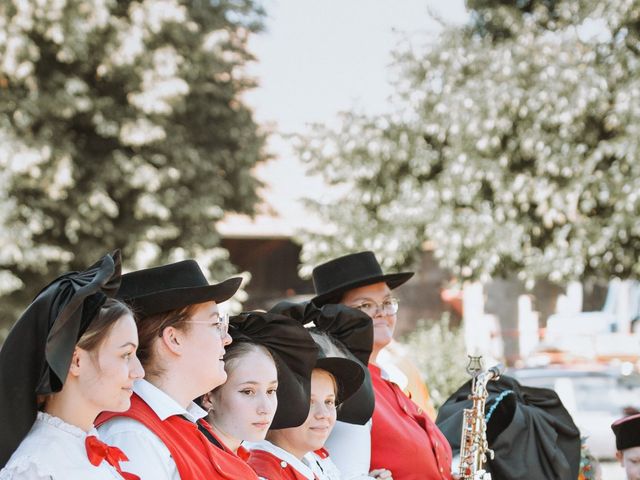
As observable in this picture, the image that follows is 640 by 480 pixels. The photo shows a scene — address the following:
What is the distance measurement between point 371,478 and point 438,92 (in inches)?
461

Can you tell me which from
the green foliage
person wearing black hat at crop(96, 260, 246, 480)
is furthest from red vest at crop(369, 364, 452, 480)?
the green foliage

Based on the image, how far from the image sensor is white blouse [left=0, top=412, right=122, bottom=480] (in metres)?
2.31

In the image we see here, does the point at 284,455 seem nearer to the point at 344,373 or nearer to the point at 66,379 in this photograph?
the point at 344,373

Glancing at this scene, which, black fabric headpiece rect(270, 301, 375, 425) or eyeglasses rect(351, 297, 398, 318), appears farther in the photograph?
eyeglasses rect(351, 297, 398, 318)

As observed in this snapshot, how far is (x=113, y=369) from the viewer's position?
8.21 feet

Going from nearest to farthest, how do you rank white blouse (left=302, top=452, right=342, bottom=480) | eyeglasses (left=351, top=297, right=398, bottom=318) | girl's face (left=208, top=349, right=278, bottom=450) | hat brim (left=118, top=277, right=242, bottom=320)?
hat brim (left=118, top=277, right=242, bottom=320), girl's face (left=208, top=349, right=278, bottom=450), white blouse (left=302, top=452, right=342, bottom=480), eyeglasses (left=351, top=297, right=398, bottom=318)

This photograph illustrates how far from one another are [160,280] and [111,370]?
1.46 feet

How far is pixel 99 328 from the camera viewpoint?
2.52 meters

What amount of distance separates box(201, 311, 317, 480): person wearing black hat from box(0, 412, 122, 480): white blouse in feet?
1.68

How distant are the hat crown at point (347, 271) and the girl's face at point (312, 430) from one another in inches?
37.3

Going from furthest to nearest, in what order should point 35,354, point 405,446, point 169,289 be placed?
1. point 405,446
2. point 169,289
3. point 35,354

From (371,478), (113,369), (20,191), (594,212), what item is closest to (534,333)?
(594,212)

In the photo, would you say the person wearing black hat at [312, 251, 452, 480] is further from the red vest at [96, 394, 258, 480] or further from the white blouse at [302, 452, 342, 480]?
the red vest at [96, 394, 258, 480]

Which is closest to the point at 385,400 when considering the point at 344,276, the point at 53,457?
the point at 344,276
